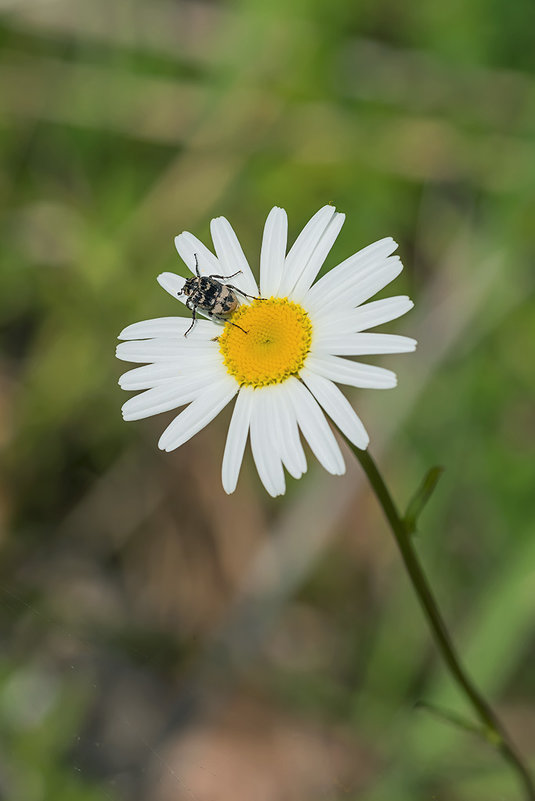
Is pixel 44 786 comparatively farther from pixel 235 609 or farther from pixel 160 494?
pixel 160 494

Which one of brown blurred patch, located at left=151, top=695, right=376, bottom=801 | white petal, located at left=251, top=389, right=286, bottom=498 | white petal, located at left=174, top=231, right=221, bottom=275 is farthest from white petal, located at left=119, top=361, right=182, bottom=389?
brown blurred patch, located at left=151, top=695, right=376, bottom=801

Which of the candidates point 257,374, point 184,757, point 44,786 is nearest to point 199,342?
point 257,374

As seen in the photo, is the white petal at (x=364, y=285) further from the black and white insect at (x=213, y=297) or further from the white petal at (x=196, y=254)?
the white petal at (x=196, y=254)

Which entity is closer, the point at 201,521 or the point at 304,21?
the point at 201,521

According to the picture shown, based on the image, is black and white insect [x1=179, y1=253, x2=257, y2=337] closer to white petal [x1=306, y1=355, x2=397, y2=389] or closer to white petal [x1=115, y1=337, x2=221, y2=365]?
white petal [x1=115, y1=337, x2=221, y2=365]

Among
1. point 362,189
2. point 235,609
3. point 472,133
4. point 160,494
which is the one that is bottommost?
point 235,609

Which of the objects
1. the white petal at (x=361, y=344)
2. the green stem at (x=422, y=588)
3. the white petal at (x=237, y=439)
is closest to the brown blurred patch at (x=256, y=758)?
the green stem at (x=422, y=588)
